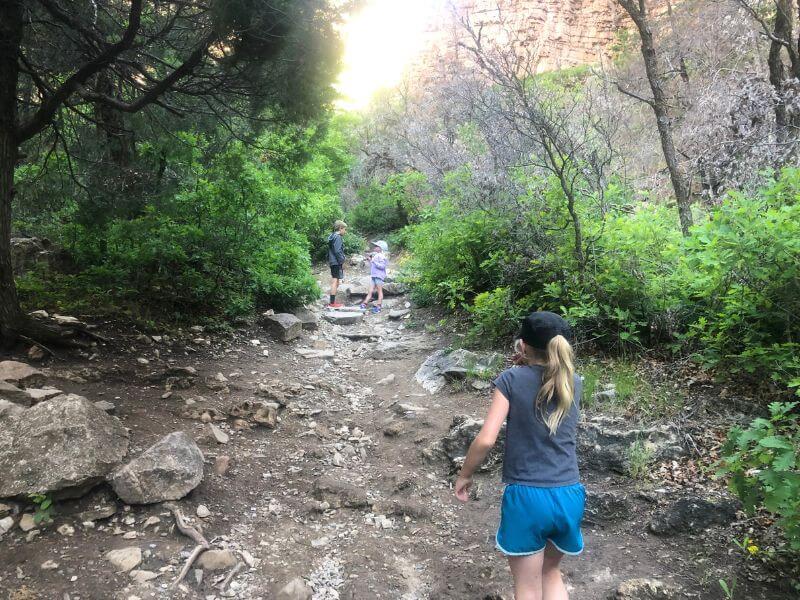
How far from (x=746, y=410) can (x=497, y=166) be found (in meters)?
5.31

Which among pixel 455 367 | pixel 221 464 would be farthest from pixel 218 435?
pixel 455 367

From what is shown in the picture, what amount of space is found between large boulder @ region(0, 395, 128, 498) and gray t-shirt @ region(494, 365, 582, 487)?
2.74 m

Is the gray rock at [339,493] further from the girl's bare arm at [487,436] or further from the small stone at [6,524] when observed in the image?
the small stone at [6,524]

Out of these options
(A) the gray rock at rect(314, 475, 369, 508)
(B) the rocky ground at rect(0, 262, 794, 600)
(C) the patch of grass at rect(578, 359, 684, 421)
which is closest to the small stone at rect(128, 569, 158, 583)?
(B) the rocky ground at rect(0, 262, 794, 600)

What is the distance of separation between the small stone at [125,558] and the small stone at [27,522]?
20.0 inches

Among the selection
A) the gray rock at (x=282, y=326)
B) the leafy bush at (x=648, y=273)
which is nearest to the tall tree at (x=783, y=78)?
the leafy bush at (x=648, y=273)

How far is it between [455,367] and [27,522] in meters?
4.19

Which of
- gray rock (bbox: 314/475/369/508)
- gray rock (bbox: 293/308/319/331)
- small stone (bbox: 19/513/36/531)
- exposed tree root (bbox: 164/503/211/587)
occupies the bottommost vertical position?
gray rock (bbox: 314/475/369/508)

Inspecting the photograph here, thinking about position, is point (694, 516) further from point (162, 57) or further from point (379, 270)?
point (379, 270)

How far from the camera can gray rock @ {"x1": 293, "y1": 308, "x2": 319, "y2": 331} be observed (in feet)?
29.1

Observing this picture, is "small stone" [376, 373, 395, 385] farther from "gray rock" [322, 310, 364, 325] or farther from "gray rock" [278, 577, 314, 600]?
"gray rock" [278, 577, 314, 600]

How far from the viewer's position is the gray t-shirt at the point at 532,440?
91.4 inches

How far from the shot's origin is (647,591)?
2.75 metres

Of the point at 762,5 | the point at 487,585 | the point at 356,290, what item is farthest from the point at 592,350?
the point at 762,5
